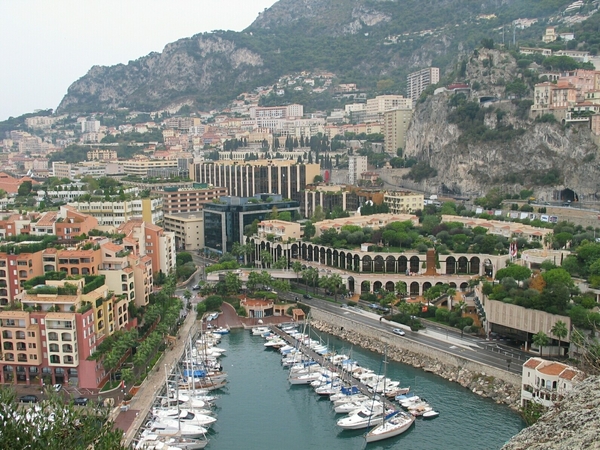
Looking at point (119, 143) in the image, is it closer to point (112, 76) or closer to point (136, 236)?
point (112, 76)

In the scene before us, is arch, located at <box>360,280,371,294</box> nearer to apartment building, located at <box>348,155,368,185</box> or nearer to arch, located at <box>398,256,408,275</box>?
arch, located at <box>398,256,408,275</box>

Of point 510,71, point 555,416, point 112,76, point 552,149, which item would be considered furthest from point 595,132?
point 112,76

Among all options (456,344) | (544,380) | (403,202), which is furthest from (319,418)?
A: (403,202)

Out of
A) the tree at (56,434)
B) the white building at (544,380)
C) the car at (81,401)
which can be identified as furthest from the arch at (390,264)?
the tree at (56,434)

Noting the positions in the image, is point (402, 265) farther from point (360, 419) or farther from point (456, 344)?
point (360, 419)

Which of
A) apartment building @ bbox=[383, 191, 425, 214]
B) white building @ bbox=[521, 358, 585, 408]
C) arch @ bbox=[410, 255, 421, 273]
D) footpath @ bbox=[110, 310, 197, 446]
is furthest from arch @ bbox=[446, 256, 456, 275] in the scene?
apartment building @ bbox=[383, 191, 425, 214]

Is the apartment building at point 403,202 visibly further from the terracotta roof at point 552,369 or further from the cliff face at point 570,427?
the cliff face at point 570,427
